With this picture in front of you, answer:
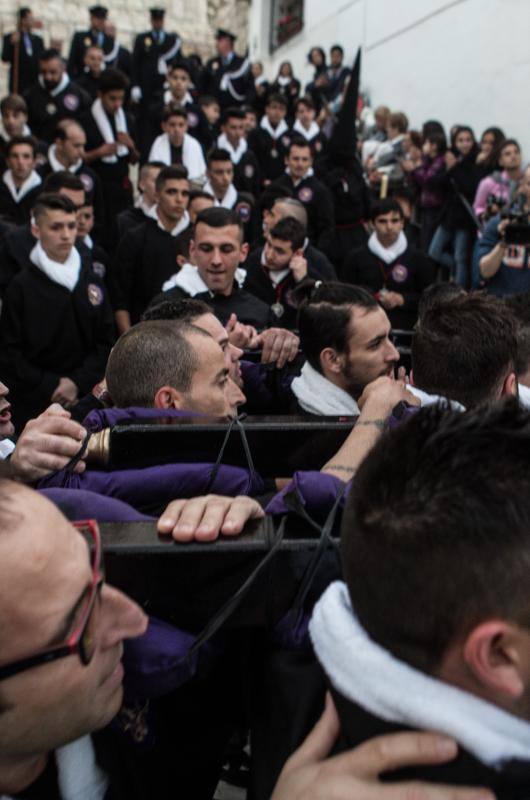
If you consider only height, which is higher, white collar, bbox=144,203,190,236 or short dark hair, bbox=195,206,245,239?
short dark hair, bbox=195,206,245,239

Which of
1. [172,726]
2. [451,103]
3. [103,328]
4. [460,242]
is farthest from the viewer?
[451,103]

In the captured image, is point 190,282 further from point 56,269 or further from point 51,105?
point 51,105

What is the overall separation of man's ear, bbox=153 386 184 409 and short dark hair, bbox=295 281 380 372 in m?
0.70

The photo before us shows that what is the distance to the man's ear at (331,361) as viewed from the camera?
2.59 metres

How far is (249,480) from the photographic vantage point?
163 cm

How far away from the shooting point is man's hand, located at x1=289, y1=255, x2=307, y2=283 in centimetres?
438

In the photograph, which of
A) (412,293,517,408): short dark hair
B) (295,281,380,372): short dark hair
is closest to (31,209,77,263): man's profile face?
(295,281,380,372): short dark hair

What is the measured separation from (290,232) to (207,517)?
3.49m

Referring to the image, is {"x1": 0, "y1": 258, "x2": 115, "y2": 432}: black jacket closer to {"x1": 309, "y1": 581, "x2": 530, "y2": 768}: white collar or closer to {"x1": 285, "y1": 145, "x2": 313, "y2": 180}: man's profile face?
{"x1": 309, "y1": 581, "x2": 530, "y2": 768}: white collar

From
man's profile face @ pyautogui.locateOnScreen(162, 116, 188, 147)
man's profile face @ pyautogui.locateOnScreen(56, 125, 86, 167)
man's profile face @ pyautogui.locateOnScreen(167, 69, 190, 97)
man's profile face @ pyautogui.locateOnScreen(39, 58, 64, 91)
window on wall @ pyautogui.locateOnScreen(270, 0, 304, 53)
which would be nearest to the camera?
man's profile face @ pyautogui.locateOnScreen(56, 125, 86, 167)

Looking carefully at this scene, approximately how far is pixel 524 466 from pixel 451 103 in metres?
11.6

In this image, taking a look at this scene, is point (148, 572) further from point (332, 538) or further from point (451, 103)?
point (451, 103)

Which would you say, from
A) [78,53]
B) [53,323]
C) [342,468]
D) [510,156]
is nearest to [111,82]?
[78,53]

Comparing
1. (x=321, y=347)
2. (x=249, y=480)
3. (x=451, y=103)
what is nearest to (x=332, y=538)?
(x=249, y=480)
